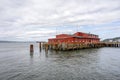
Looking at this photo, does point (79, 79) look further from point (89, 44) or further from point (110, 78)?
point (89, 44)

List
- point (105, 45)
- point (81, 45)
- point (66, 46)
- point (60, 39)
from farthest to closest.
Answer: point (105, 45), point (60, 39), point (81, 45), point (66, 46)

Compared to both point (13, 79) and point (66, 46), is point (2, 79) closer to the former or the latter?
point (13, 79)

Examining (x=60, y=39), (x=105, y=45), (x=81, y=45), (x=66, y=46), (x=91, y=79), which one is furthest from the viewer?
(x=105, y=45)

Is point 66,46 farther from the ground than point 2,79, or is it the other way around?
point 66,46

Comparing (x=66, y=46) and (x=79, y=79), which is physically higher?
(x=66, y=46)

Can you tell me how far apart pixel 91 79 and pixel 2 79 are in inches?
368

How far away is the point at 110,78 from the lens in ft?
40.2

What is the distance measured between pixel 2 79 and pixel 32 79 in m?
3.18

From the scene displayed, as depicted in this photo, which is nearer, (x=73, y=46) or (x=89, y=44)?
(x=73, y=46)

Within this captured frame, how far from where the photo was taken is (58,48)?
42.0 metres

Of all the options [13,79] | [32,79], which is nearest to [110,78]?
[32,79]

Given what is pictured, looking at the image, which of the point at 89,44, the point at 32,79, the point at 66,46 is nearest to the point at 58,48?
the point at 66,46

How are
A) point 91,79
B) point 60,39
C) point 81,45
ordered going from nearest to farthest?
point 91,79
point 81,45
point 60,39

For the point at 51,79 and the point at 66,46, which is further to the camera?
the point at 66,46
